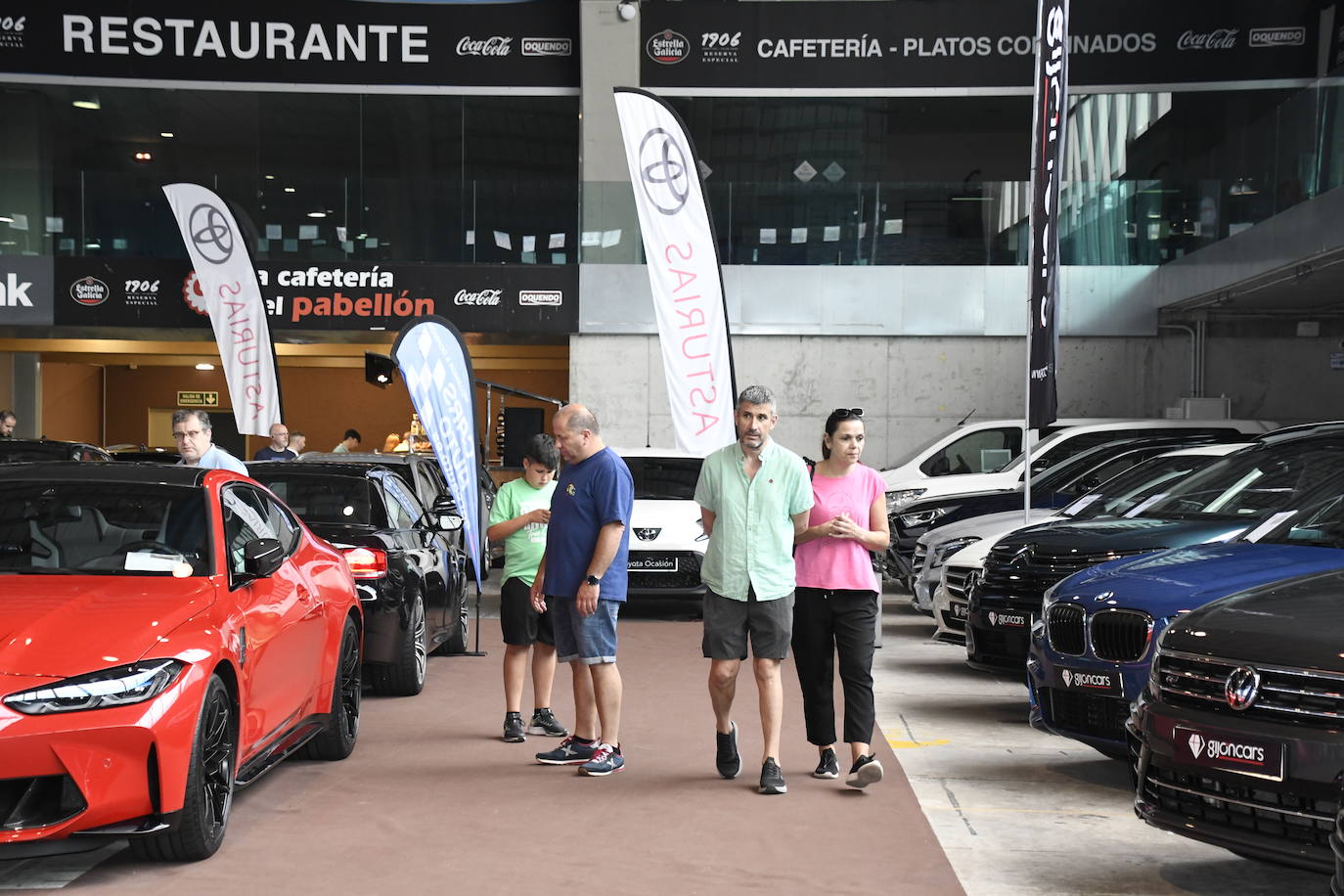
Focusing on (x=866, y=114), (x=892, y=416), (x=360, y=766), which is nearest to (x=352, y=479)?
(x=360, y=766)

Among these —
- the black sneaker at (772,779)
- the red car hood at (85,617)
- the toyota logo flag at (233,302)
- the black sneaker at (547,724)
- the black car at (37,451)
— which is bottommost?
the black sneaker at (547,724)

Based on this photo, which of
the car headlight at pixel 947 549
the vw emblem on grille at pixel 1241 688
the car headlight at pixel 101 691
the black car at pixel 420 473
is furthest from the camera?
the car headlight at pixel 947 549

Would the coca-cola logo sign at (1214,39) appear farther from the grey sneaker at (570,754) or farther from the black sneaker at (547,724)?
the grey sneaker at (570,754)

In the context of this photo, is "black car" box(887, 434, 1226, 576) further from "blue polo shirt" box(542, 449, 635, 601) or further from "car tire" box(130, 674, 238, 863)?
"car tire" box(130, 674, 238, 863)

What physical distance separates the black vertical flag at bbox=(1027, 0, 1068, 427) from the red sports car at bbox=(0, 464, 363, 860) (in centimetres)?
689

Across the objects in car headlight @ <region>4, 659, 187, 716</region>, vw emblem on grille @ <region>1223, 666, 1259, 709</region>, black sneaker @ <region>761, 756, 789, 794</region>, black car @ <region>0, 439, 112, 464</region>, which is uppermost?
black car @ <region>0, 439, 112, 464</region>

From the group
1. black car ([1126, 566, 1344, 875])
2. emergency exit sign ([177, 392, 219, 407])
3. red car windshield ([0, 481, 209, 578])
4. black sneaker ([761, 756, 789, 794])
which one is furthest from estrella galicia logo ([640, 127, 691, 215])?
emergency exit sign ([177, 392, 219, 407])

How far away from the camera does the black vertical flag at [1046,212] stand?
12.2 m

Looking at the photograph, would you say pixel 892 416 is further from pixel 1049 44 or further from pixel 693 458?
pixel 1049 44

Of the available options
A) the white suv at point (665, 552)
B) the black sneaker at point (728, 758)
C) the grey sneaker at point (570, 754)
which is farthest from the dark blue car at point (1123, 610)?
the white suv at point (665, 552)

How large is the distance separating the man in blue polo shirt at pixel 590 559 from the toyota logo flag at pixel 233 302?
10823mm

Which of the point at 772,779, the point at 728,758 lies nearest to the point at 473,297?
the point at 728,758

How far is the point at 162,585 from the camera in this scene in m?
5.56

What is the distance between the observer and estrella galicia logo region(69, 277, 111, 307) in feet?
72.0
